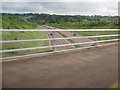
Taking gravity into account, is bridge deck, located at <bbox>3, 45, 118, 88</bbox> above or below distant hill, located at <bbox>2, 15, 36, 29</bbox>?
below

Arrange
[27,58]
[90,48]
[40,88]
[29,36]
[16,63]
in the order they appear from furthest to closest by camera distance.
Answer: [29,36], [90,48], [27,58], [16,63], [40,88]

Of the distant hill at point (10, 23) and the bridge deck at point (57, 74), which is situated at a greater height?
the distant hill at point (10, 23)

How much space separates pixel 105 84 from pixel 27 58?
304 cm

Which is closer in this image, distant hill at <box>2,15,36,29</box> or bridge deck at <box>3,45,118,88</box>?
bridge deck at <box>3,45,118,88</box>

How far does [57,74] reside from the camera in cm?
414

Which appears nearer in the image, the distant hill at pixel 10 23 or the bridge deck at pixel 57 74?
the bridge deck at pixel 57 74

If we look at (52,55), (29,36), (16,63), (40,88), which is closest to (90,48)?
(52,55)

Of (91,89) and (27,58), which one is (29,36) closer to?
(27,58)

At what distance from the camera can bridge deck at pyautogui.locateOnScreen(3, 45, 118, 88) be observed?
11.6 feet

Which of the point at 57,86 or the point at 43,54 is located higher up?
the point at 43,54

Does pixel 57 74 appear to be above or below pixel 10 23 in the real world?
below

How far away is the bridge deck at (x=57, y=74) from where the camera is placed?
352 centimetres

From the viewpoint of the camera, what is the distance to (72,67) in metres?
4.79

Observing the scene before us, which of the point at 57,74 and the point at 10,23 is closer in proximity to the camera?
the point at 57,74
